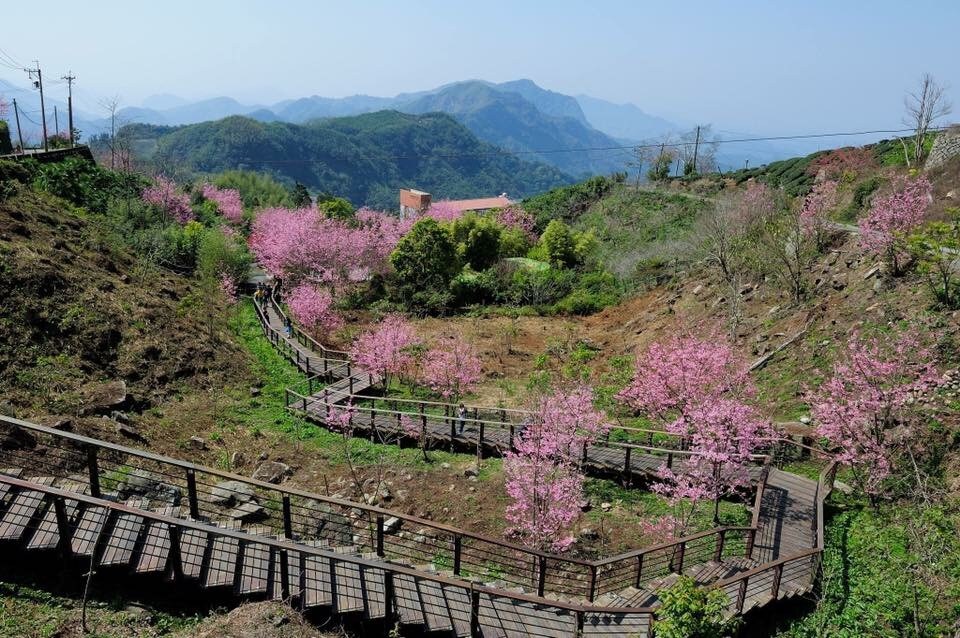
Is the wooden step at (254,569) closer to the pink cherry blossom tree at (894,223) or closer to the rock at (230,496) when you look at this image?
the rock at (230,496)

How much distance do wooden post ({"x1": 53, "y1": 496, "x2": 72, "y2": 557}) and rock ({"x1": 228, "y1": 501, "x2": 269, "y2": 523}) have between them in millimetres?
3583

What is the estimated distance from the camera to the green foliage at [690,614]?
612 centimetres

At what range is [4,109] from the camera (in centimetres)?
4772

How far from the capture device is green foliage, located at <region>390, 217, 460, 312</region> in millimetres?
33844

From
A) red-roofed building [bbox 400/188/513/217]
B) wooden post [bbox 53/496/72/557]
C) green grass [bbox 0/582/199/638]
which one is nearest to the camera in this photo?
green grass [bbox 0/582/199/638]

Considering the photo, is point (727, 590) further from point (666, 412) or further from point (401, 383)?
point (401, 383)

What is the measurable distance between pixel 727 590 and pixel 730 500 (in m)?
4.06

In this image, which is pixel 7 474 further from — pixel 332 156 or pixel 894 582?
pixel 332 156

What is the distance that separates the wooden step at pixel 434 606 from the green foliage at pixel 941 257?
45.8 feet

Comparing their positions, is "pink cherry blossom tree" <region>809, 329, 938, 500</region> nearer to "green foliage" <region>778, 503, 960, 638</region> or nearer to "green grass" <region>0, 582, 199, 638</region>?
"green foliage" <region>778, 503, 960, 638</region>

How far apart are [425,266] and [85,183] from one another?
22966 millimetres

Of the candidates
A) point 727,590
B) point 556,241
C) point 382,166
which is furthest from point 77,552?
point 382,166

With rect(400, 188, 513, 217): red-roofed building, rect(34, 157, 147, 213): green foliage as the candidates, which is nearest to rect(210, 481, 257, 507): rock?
rect(34, 157, 147, 213): green foliage

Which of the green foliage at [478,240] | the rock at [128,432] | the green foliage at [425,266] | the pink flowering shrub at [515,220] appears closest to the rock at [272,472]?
the rock at [128,432]
